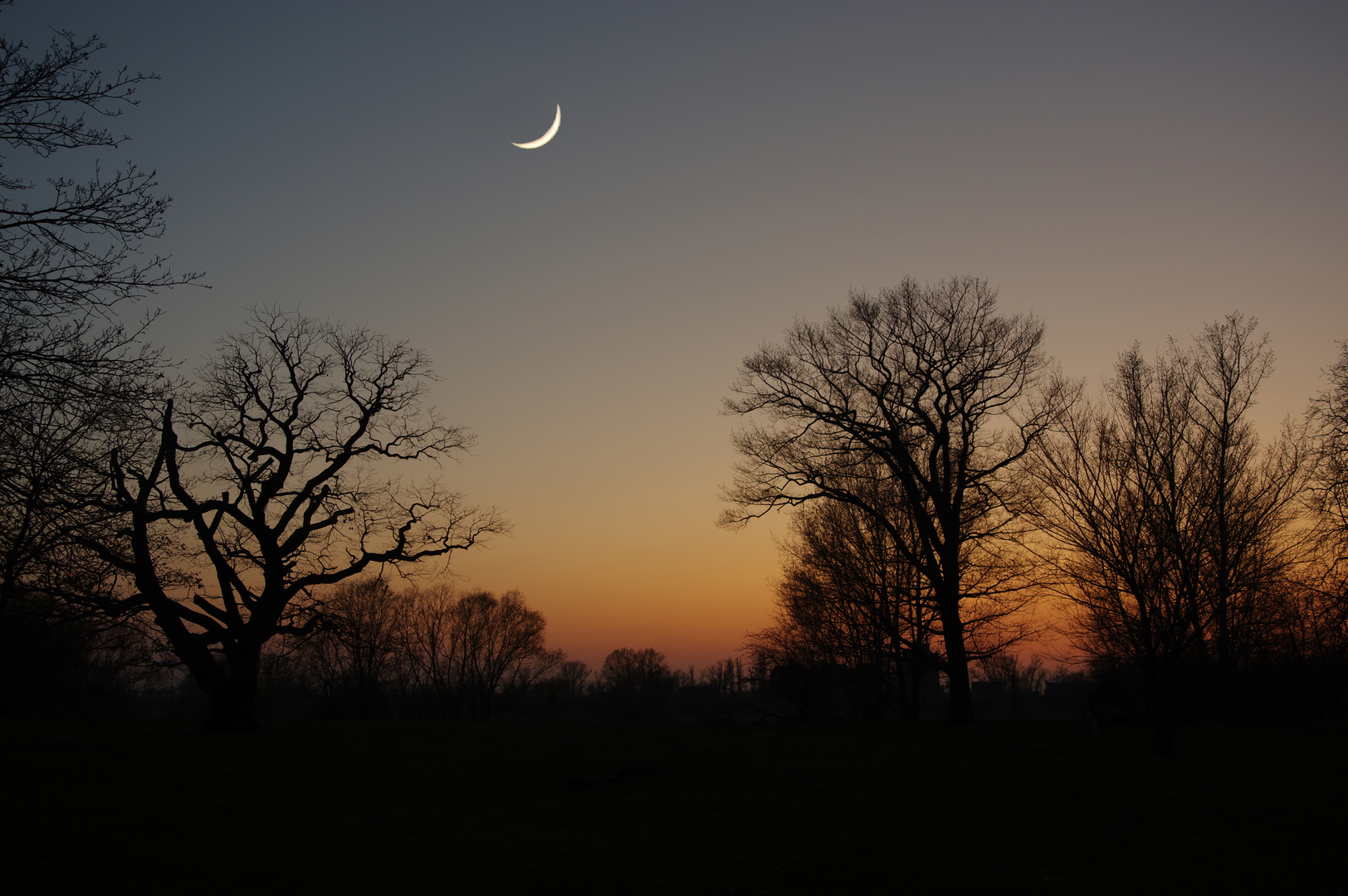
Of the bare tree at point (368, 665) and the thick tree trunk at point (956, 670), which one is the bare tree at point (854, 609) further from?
the bare tree at point (368, 665)

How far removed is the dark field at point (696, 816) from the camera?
9.08 metres

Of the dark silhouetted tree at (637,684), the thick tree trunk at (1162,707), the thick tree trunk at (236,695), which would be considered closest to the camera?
the thick tree trunk at (1162,707)

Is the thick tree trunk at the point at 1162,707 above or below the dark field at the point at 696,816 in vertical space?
above

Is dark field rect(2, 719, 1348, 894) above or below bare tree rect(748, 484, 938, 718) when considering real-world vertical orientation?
below

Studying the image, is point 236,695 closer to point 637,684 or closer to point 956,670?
point 956,670

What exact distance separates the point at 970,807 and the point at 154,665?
49.9 ft

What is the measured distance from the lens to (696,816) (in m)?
12.6

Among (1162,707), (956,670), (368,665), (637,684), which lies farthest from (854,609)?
(637,684)

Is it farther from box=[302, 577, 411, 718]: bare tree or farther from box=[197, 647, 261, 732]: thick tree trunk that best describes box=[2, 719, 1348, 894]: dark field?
box=[302, 577, 411, 718]: bare tree

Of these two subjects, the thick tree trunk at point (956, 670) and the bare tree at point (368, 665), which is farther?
the bare tree at point (368, 665)

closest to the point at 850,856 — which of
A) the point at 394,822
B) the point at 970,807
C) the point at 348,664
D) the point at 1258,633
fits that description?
the point at 970,807

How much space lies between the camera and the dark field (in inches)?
357

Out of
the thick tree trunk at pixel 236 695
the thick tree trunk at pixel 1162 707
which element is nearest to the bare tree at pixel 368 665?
the thick tree trunk at pixel 236 695

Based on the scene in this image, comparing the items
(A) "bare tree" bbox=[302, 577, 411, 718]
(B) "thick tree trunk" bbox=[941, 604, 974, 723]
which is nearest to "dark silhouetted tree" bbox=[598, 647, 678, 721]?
(A) "bare tree" bbox=[302, 577, 411, 718]
